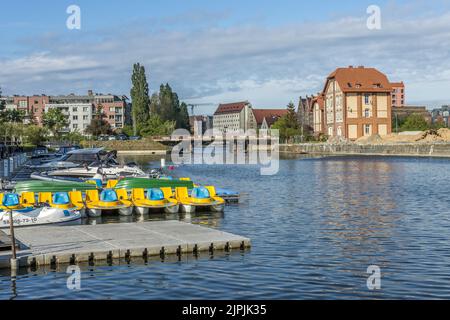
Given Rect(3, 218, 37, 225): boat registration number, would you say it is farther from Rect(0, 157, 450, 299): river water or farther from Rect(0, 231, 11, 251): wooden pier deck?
Rect(0, 157, 450, 299): river water

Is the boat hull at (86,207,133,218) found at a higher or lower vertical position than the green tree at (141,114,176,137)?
lower

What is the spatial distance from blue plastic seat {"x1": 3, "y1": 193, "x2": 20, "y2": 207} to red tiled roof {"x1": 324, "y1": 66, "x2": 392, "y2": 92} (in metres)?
118

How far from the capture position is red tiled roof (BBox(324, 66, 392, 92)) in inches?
5773

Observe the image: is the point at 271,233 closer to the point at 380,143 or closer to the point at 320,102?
the point at 380,143

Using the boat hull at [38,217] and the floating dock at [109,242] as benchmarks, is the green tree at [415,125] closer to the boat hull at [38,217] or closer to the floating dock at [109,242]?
the boat hull at [38,217]

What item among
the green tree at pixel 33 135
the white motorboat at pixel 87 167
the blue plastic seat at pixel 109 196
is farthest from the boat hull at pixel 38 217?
the green tree at pixel 33 135

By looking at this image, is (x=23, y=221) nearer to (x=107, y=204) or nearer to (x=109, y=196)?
(x=107, y=204)

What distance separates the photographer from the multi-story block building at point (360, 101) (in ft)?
480

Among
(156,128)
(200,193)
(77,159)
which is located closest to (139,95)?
(156,128)

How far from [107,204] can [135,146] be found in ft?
442

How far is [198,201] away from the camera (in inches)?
1559

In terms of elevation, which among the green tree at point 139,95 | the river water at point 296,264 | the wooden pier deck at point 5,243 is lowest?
the river water at point 296,264

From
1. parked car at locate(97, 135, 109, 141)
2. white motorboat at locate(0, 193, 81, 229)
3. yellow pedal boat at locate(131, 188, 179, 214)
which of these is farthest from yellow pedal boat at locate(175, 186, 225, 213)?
parked car at locate(97, 135, 109, 141)

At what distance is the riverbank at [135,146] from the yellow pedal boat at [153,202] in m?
125
